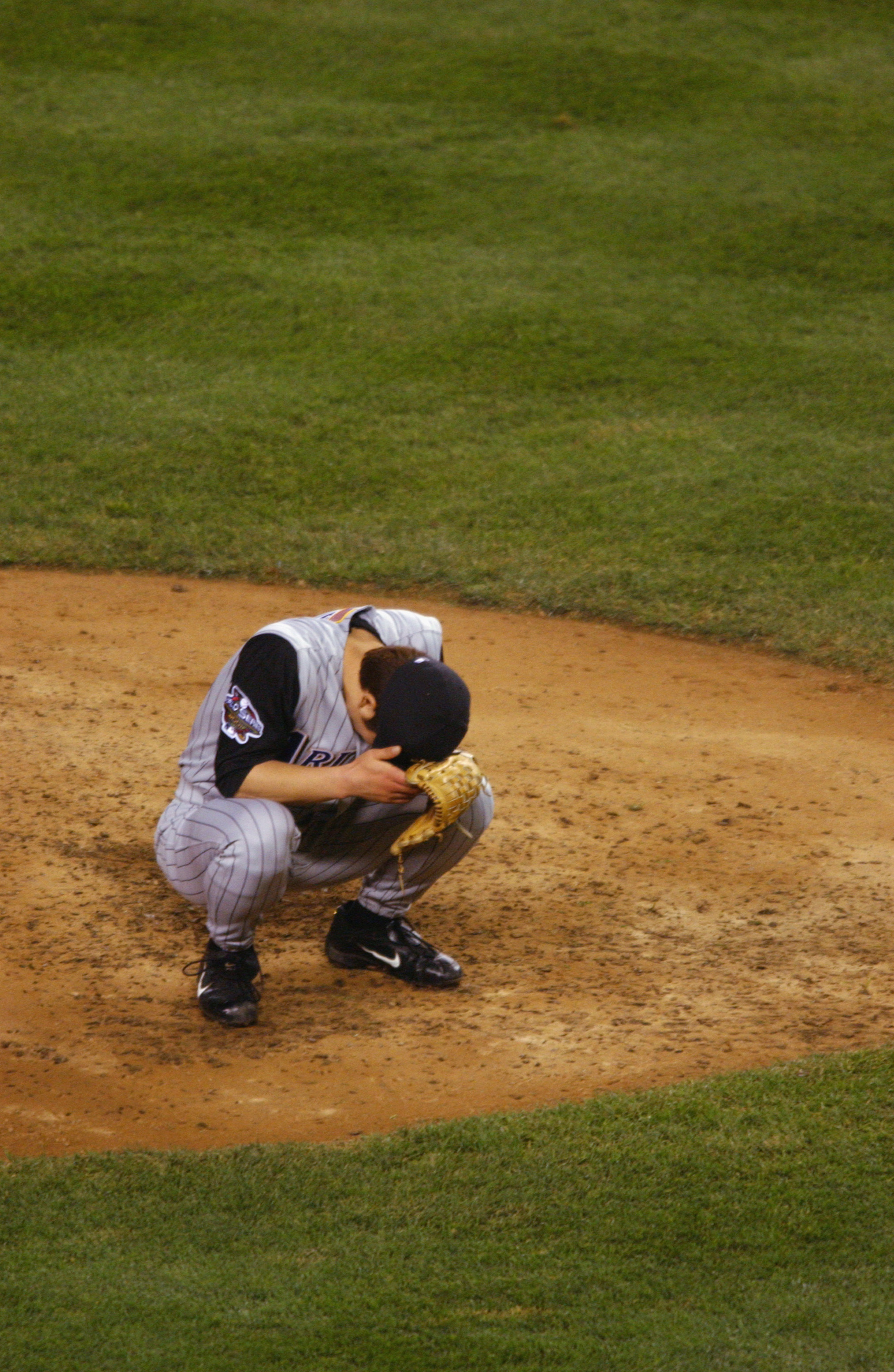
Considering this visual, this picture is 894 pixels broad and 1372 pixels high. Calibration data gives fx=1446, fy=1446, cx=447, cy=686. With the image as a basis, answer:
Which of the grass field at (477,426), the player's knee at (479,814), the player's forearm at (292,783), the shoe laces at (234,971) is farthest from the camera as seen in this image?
the player's knee at (479,814)

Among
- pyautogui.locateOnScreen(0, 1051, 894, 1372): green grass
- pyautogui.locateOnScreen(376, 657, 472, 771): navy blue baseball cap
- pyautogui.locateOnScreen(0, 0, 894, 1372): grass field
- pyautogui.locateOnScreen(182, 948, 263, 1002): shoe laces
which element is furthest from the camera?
pyautogui.locateOnScreen(182, 948, 263, 1002): shoe laces

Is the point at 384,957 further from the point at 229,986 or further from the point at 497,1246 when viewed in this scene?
the point at 497,1246

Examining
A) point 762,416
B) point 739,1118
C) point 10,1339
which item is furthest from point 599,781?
point 762,416

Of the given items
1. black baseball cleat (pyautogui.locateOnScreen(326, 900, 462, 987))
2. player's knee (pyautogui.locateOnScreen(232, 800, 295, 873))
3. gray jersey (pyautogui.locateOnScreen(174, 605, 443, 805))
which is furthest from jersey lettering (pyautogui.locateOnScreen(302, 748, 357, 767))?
black baseball cleat (pyautogui.locateOnScreen(326, 900, 462, 987))

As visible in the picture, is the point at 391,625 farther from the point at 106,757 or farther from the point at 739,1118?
the point at 106,757

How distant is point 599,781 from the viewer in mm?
5590

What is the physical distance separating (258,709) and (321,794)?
0.89ft

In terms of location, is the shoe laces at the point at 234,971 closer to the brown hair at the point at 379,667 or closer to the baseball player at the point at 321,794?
the baseball player at the point at 321,794

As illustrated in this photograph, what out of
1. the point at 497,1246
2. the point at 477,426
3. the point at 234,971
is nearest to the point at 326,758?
the point at 234,971

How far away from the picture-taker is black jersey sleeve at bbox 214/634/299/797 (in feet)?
12.1

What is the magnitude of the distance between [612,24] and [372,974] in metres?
15.1

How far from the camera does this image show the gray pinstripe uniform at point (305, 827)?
12.4 ft

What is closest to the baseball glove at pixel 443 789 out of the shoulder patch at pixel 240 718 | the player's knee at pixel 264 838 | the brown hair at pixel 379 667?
the brown hair at pixel 379 667

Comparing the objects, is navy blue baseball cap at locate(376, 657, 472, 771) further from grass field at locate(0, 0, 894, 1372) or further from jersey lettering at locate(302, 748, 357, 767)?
grass field at locate(0, 0, 894, 1372)
